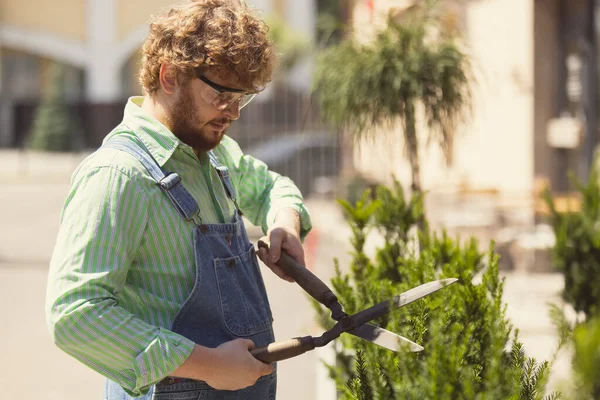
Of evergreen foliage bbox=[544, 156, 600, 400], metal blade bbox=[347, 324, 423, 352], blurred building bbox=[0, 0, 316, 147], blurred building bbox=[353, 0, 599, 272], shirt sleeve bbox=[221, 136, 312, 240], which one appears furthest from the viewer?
blurred building bbox=[0, 0, 316, 147]

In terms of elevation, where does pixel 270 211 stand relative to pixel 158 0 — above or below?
below

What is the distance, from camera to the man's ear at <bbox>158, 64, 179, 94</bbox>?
2059mm

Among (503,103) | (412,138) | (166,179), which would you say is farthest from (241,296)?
(503,103)

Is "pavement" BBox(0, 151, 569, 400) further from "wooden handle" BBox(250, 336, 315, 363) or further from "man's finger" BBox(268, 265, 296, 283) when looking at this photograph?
"man's finger" BBox(268, 265, 296, 283)

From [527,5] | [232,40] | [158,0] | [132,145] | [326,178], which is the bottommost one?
[326,178]

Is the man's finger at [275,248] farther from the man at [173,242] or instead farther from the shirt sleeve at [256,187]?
the shirt sleeve at [256,187]

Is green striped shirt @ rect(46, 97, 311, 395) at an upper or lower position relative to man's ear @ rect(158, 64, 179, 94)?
lower

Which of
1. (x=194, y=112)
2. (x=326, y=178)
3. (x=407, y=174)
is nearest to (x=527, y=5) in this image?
(x=407, y=174)

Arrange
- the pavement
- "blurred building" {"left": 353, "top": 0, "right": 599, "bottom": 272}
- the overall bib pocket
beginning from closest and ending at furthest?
the overall bib pocket
the pavement
"blurred building" {"left": 353, "top": 0, "right": 599, "bottom": 272}

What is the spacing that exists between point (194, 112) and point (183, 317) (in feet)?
1.42

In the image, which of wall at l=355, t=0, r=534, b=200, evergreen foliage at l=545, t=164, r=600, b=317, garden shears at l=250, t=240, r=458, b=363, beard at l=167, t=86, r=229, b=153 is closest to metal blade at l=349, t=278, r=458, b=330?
garden shears at l=250, t=240, r=458, b=363

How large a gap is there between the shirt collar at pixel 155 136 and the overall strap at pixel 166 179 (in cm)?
2

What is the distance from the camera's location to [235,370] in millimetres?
1938

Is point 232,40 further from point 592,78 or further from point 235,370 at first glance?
point 592,78
